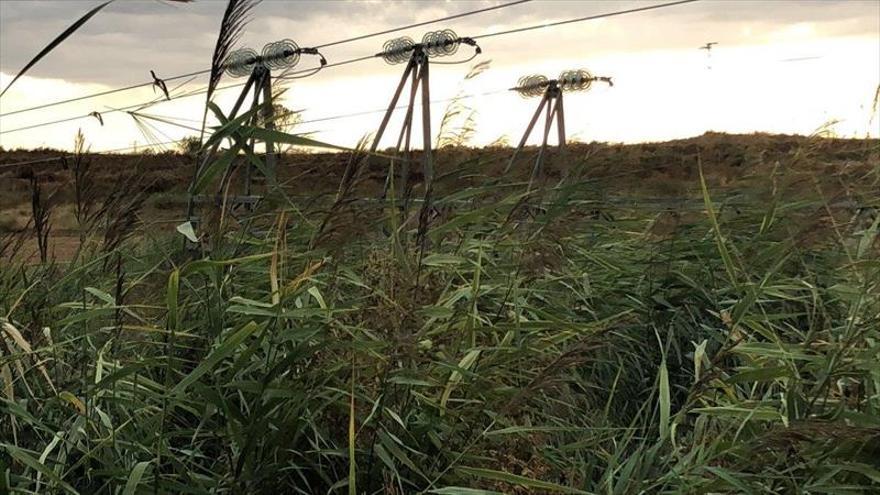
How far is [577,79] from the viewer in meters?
11.5

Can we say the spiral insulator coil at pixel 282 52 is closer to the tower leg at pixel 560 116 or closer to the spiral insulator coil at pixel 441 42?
the spiral insulator coil at pixel 441 42

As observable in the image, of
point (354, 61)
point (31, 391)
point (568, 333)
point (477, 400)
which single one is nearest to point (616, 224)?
point (568, 333)

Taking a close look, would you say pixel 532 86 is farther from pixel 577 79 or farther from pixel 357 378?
pixel 357 378

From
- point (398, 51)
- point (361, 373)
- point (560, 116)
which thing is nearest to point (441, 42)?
point (398, 51)

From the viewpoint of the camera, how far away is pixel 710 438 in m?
2.10

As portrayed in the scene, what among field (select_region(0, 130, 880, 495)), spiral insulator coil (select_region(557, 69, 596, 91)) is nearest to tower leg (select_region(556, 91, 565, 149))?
spiral insulator coil (select_region(557, 69, 596, 91))

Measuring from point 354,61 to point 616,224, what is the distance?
900cm

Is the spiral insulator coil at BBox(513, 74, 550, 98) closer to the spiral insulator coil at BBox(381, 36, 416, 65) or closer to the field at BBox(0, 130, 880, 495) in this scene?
the spiral insulator coil at BBox(381, 36, 416, 65)

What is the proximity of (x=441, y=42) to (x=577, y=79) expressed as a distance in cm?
296

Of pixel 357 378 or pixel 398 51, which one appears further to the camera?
pixel 398 51

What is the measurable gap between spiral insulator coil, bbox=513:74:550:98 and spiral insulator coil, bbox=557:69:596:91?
40 centimetres

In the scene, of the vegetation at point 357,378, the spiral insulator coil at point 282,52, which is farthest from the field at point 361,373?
the spiral insulator coil at point 282,52

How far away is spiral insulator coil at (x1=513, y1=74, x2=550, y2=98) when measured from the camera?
10656mm

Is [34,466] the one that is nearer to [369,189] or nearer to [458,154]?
[369,189]
